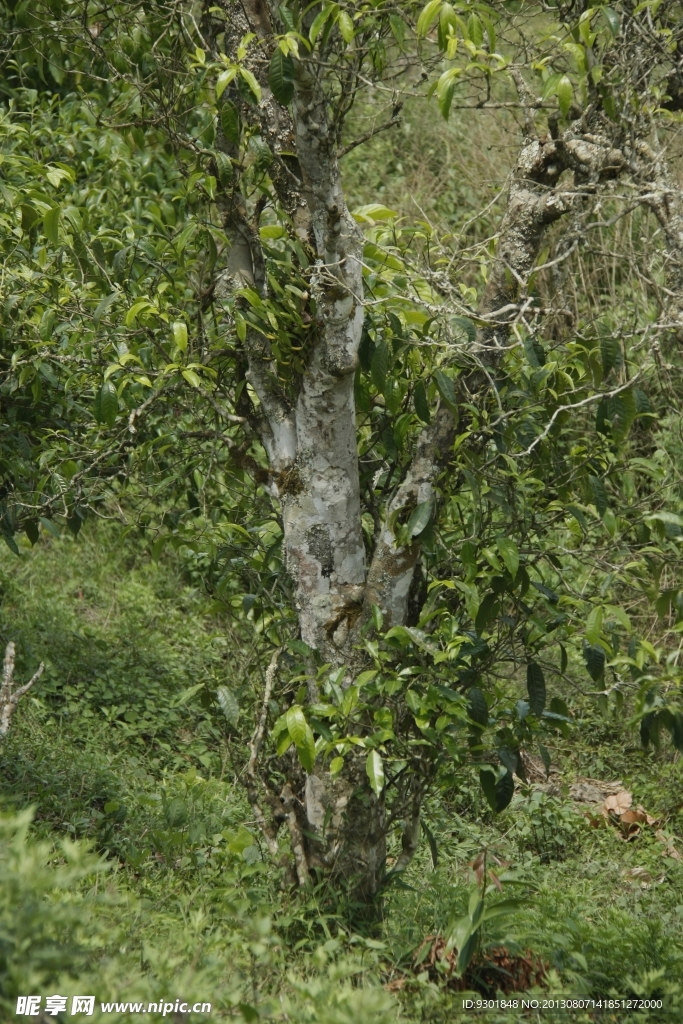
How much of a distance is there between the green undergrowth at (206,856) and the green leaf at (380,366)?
3.09 ft

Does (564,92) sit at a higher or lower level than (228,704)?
higher

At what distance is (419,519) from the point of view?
2482 mm

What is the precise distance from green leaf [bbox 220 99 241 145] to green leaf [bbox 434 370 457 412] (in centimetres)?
85

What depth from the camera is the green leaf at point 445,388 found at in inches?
93.9

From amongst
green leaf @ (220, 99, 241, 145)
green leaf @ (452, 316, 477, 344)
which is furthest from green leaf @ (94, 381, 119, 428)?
green leaf @ (452, 316, 477, 344)

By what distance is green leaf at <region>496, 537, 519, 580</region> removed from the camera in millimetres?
2381

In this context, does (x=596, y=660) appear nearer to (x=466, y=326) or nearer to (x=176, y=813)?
(x=466, y=326)

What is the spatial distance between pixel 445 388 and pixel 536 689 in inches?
33.0

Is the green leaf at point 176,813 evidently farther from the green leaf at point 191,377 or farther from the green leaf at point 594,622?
the green leaf at point 594,622

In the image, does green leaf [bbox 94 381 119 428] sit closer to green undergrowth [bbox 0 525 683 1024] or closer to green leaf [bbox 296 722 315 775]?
green undergrowth [bbox 0 525 683 1024]

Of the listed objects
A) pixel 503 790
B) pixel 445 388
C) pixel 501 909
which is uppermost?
pixel 445 388

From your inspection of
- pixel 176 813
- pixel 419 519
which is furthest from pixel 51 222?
pixel 176 813

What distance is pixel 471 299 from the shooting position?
3121 mm

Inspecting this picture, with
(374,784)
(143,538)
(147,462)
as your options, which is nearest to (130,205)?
(143,538)
